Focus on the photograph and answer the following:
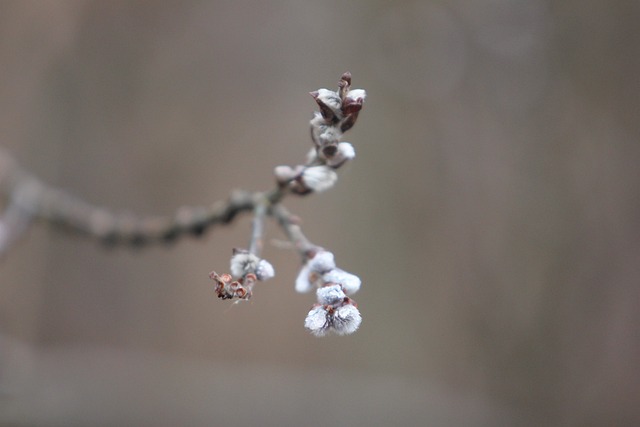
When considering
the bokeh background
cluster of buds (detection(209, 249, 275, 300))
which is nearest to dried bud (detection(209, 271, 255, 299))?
cluster of buds (detection(209, 249, 275, 300))

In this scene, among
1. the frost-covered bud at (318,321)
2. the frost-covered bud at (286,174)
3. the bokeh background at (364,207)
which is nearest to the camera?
the frost-covered bud at (318,321)

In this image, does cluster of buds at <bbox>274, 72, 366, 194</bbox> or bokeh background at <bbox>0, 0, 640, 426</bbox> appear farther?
bokeh background at <bbox>0, 0, 640, 426</bbox>

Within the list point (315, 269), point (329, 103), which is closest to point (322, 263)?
point (315, 269)

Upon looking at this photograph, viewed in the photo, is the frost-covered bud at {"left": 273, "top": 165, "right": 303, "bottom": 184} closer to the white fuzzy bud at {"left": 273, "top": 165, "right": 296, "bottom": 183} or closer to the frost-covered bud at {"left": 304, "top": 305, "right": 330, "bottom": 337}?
the white fuzzy bud at {"left": 273, "top": 165, "right": 296, "bottom": 183}

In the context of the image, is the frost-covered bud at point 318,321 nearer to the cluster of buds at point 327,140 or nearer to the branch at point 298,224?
the branch at point 298,224

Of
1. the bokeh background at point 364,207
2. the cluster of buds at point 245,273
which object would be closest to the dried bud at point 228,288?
the cluster of buds at point 245,273

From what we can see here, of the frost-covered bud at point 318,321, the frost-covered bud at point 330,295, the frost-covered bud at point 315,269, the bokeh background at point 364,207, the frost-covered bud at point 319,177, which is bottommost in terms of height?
the frost-covered bud at point 318,321

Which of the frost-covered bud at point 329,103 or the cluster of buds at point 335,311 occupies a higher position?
the frost-covered bud at point 329,103

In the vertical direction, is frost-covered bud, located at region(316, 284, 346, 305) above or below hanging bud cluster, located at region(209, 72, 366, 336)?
below

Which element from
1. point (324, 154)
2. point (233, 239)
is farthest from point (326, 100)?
point (233, 239)

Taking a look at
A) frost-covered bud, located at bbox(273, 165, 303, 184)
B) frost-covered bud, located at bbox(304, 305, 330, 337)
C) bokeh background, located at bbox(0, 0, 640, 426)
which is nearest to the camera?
frost-covered bud, located at bbox(304, 305, 330, 337)
